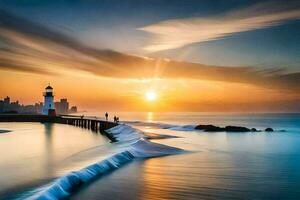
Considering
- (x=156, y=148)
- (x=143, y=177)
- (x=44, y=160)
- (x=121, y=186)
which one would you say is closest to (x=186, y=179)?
(x=143, y=177)

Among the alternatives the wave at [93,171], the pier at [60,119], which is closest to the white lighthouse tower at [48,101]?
the pier at [60,119]

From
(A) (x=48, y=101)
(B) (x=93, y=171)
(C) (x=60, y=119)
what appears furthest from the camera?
(C) (x=60, y=119)

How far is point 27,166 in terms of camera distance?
18.3m

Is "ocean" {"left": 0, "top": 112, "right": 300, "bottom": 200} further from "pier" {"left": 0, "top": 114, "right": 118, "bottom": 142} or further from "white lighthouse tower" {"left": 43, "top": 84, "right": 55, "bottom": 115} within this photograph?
"white lighthouse tower" {"left": 43, "top": 84, "right": 55, "bottom": 115}

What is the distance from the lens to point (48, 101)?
74125 millimetres

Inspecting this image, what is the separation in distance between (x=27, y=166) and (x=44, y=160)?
92.1 inches

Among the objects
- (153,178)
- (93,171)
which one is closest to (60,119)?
(93,171)

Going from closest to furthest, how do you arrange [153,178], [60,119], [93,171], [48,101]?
1. [153,178]
2. [93,171]
3. [48,101]
4. [60,119]

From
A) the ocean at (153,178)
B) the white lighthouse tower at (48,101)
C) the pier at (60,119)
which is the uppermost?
the white lighthouse tower at (48,101)

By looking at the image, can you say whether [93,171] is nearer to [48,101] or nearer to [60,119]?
[48,101]

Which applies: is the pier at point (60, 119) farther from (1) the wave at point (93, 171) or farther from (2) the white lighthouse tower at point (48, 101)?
(1) the wave at point (93, 171)

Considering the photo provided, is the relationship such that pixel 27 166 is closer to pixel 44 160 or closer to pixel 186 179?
pixel 44 160

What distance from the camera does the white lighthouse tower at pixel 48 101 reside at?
72.7 metres

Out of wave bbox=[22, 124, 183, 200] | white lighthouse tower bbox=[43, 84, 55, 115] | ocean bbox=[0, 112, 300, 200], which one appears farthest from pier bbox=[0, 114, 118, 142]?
ocean bbox=[0, 112, 300, 200]
